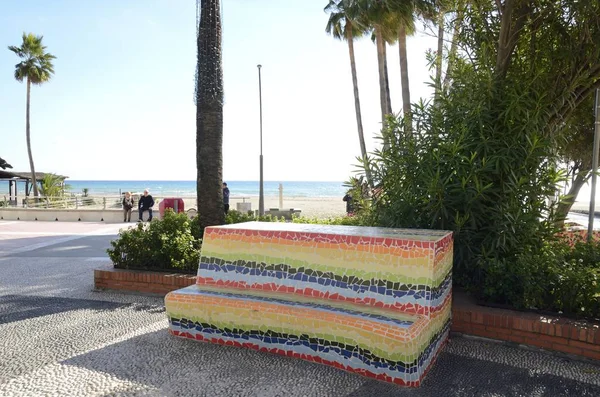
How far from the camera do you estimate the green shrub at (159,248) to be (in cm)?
602

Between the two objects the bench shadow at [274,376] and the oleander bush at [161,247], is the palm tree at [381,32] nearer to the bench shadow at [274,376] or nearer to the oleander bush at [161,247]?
the oleander bush at [161,247]

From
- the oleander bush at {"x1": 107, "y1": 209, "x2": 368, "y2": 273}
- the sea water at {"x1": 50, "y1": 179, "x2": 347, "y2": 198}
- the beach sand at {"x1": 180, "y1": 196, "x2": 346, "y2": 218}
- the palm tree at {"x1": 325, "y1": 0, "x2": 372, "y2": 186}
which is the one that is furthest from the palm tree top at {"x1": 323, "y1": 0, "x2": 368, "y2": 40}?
the sea water at {"x1": 50, "y1": 179, "x2": 347, "y2": 198}

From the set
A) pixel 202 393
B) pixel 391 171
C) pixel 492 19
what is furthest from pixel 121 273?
pixel 492 19

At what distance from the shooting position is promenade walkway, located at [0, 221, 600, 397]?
10.4 feet

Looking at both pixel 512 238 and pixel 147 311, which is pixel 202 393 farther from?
pixel 512 238

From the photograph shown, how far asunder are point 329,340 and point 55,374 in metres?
2.11

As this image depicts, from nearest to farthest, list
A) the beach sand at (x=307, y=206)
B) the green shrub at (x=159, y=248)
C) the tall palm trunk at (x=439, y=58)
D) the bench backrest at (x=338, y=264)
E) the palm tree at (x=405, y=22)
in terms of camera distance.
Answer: the bench backrest at (x=338, y=264) → the tall palm trunk at (x=439, y=58) → the green shrub at (x=159, y=248) → the palm tree at (x=405, y=22) → the beach sand at (x=307, y=206)

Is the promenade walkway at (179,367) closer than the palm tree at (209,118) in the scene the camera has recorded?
Yes

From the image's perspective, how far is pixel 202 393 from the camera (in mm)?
3125

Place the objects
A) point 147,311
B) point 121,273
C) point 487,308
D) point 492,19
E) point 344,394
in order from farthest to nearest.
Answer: point 121,273 < point 492,19 < point 147,311 < point 487,308 < point 344,394

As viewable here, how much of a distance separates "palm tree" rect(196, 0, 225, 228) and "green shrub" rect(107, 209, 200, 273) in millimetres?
492

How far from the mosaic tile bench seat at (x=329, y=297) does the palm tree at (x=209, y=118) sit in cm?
250

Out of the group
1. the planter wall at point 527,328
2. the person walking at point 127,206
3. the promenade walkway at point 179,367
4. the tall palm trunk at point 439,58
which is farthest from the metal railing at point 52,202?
the planter wall at point 527,328

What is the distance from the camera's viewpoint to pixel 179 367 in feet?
11.7
